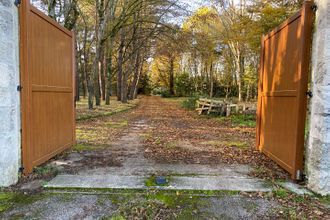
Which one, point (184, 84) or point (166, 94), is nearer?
point (184, 84)

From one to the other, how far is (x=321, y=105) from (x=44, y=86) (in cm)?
390

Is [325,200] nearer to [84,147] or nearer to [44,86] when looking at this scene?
[44,86]

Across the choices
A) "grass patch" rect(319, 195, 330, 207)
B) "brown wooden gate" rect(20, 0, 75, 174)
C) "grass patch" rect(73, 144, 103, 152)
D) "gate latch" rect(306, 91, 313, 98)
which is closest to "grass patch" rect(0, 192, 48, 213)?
"brown wooden gate" rect(20, 0, 75, 174)

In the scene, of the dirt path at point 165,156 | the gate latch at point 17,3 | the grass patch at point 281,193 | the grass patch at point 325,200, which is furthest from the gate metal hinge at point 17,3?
the grass patch at point 325,200

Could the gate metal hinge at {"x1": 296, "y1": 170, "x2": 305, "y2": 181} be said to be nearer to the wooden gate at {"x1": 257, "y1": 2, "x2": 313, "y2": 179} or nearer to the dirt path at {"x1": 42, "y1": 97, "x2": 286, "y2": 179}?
the wooden gate at {"x1": 257, "y1": 2, "x2": 313, "y2": 179}

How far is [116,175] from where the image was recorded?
3.69 metres

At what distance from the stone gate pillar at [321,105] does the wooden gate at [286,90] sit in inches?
7.0

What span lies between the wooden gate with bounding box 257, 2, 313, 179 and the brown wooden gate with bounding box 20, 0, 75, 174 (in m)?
3.68

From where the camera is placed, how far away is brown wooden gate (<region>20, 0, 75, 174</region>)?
3.45m

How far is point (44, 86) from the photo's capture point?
4016 millimetres

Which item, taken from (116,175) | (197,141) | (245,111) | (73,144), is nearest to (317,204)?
(116,175)

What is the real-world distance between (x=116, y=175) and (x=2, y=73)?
1.97 metres

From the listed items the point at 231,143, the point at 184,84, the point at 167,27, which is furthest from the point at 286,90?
the point at 184,84

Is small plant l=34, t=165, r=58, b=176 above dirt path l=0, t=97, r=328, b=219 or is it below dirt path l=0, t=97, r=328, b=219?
above
